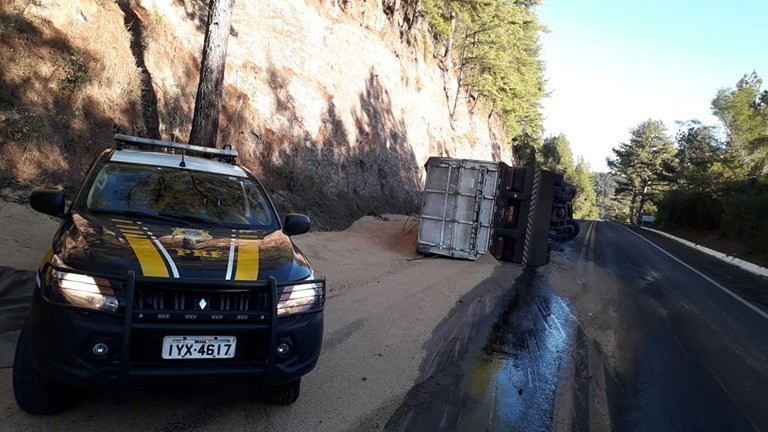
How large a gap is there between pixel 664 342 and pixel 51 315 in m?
6.87

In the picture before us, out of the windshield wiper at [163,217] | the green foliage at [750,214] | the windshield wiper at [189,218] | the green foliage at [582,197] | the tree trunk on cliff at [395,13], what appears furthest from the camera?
the green foliage at [582,197]

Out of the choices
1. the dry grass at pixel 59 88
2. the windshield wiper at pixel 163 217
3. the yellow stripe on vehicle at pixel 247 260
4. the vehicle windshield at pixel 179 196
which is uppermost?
the dry grass at pixel 59 88

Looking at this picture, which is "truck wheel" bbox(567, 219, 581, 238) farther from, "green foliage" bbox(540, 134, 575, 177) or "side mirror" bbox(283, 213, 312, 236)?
"green foliage" bbox(540, 134, 575, 177)

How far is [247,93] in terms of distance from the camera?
44.7 ft

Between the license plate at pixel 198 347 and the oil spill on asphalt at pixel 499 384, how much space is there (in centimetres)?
133

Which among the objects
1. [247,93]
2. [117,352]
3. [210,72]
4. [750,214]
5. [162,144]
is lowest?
[117,352]

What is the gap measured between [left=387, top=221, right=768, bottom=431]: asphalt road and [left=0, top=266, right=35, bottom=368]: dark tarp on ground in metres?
3.17

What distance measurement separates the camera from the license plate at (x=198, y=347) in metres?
2.89

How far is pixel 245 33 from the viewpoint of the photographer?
14.8 meters

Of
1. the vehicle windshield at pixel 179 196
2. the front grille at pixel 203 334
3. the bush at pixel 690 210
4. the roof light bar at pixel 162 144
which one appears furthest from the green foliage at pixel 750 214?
the front grille at pixel 203 334

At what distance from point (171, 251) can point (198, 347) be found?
0.68 metres

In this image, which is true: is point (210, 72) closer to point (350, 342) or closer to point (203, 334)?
point (350, 342)

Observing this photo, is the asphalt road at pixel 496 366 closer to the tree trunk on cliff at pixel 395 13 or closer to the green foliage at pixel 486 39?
the tree trunk on cliff at pixel 395 13

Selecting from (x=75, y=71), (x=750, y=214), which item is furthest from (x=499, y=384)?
(x=750, y=214)
